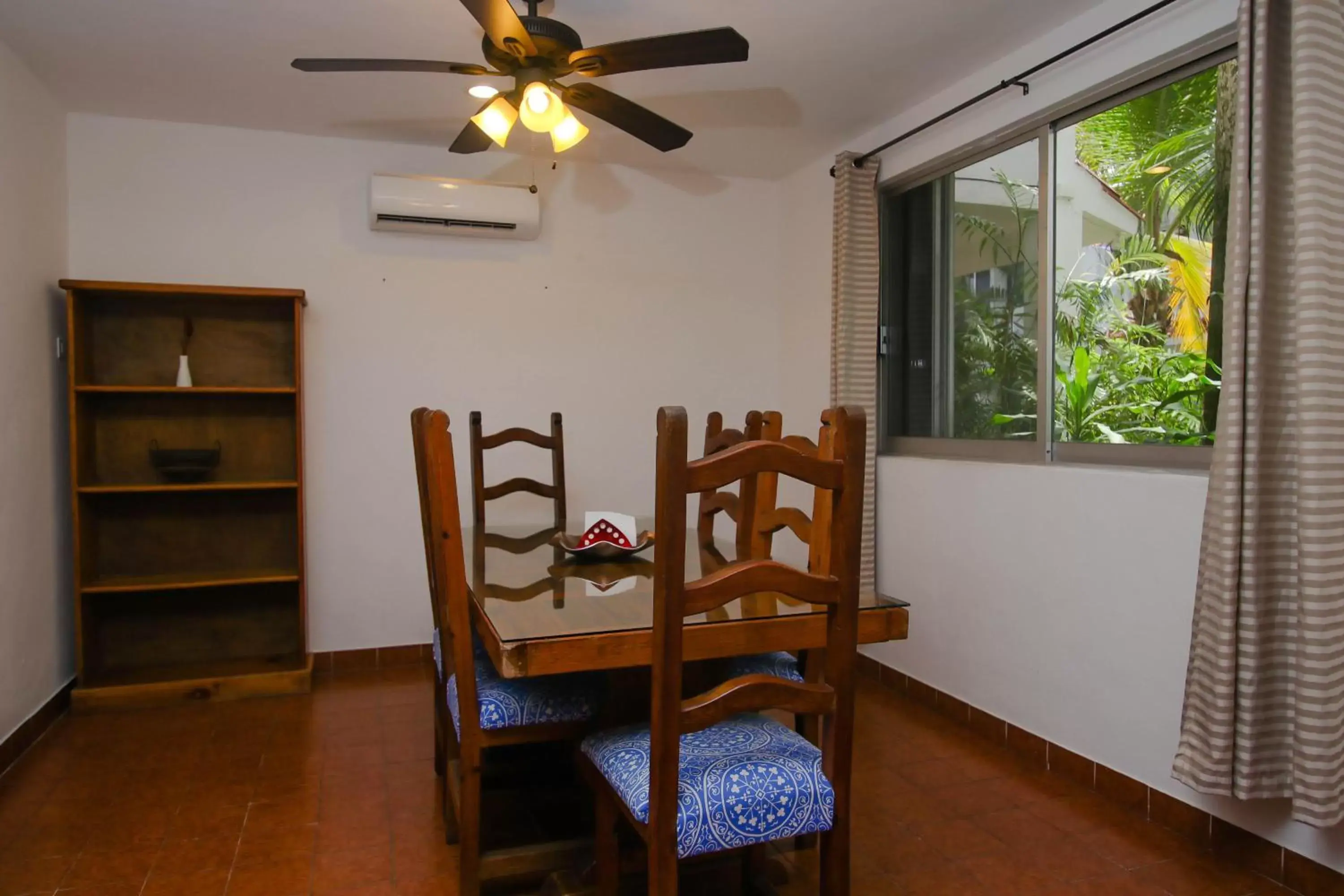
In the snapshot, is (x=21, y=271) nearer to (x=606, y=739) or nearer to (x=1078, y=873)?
(x=606, y=739)

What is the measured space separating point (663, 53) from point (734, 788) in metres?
1.70

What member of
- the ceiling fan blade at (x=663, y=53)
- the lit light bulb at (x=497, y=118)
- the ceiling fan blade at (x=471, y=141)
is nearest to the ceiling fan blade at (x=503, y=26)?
the ceiling fan blade at (x=663, y=53)

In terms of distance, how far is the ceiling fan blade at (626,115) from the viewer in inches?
96.5

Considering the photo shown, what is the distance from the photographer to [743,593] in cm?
143

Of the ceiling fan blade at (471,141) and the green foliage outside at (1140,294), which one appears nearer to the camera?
the green foliage outside at (1140,294)

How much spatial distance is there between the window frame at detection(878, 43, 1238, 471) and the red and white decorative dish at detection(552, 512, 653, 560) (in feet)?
4.57

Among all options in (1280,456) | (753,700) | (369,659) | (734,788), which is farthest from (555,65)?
(369,659)

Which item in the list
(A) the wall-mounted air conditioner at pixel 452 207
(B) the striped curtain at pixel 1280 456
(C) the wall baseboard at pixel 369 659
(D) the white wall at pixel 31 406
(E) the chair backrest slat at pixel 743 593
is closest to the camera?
(E) the chair backrest slat at pixel 743 593

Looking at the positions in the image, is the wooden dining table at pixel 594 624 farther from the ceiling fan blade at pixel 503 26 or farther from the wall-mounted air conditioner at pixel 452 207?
the wall-mounted air conditioner at pixel 452 207

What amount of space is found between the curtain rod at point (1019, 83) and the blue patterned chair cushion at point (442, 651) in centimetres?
239

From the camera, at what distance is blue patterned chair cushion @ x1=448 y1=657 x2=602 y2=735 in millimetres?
1942

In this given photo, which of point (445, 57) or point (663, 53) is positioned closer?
point (663, 53)

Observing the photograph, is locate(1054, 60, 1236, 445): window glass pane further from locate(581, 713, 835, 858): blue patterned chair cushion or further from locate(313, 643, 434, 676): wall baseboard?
locate(313, 643, 434, 676): wall baseboard

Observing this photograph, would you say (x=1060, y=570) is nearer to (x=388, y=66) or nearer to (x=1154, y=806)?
(x=1154, y=806)
